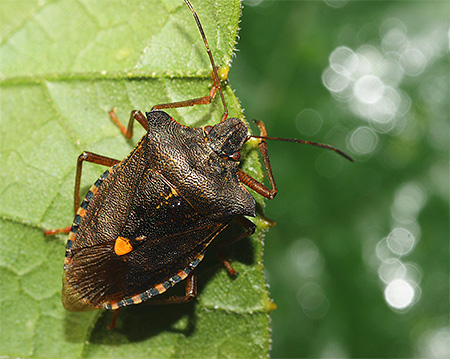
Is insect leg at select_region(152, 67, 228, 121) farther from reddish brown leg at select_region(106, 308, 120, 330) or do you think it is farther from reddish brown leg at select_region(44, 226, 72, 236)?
reddish brown leg at select_region(106, 308, 120, 330)

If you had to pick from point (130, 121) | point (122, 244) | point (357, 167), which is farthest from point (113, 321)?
point (357, 167)

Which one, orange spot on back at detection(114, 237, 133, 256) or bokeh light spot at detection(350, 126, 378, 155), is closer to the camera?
orange spot on back at detection(114, 237, 133, 256)

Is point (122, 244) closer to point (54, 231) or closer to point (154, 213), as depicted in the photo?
point (154, 213)

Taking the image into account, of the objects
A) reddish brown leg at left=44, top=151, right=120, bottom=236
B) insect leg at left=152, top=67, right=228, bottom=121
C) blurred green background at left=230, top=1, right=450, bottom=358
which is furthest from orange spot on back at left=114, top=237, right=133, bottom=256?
blurred green background at left=230, top=1, right=450, bottom=358

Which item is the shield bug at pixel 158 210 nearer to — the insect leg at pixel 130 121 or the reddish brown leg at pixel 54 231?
the insect leg at pixel 130 121

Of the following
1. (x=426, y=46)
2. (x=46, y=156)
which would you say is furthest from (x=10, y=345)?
(x=426, y=46)

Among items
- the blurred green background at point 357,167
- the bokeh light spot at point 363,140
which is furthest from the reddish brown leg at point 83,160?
the bokeh light spot at point 363,140

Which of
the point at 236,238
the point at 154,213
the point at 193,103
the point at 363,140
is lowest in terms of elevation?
the point at 154,213
